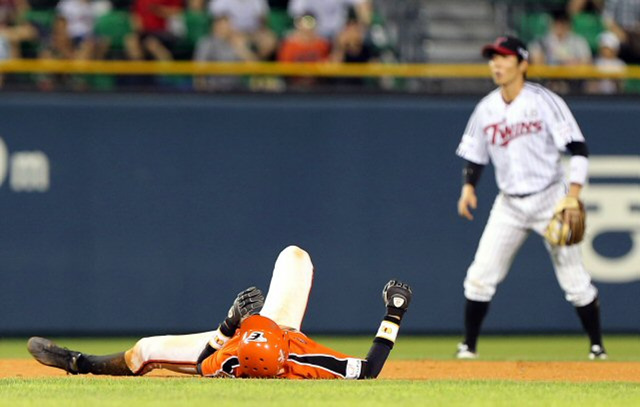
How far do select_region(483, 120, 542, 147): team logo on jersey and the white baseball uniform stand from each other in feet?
8.65

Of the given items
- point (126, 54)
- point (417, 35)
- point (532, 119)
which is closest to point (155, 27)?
point (126, 54)

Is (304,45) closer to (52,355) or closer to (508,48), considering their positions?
(508,48)

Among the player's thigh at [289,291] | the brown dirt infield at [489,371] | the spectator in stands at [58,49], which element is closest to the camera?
the player's thigh at [289,291]

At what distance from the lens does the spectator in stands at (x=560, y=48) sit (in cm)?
1313

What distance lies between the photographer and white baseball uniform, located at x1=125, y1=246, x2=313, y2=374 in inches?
294

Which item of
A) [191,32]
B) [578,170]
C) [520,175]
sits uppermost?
[191,32]

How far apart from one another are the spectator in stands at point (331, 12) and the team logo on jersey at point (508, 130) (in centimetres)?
374

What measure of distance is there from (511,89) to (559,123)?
1.44 ft

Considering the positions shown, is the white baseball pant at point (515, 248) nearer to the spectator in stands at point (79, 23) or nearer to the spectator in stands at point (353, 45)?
the spectator in stands at point (353, 45)

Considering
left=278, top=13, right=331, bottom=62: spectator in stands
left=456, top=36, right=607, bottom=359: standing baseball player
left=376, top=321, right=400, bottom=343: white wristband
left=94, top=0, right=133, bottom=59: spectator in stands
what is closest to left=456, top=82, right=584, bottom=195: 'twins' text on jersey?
left=456, top=36, right=607, bottom=359: standing baseball player

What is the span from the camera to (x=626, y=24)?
14148mm

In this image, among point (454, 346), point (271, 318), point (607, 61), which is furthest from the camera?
point (607, 61)

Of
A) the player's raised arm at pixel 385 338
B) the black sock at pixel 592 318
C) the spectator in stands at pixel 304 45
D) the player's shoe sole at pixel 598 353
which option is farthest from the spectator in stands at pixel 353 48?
the player's raised arm at pixel 385 338

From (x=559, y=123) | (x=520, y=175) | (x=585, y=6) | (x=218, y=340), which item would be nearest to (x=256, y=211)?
(x=520, y=175)
